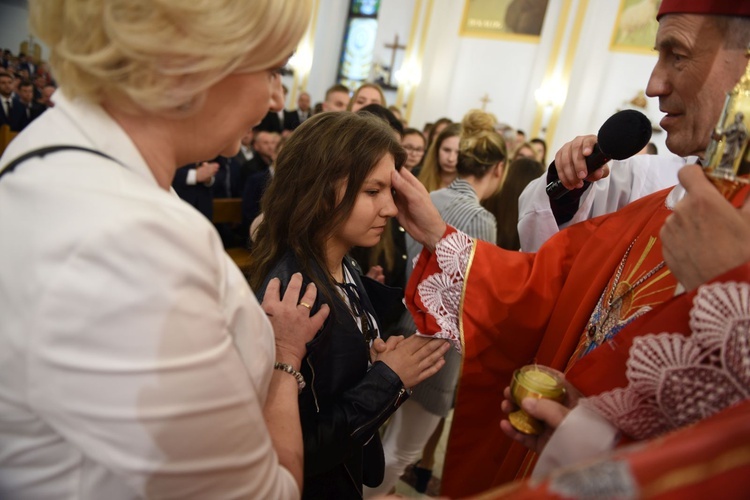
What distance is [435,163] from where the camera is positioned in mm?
3871

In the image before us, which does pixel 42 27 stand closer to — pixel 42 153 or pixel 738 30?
pixel 42 153

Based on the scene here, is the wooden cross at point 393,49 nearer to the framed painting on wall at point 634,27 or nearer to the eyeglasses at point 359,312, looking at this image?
the framed painting on wall at point 634,27

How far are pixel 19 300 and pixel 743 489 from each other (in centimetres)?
87

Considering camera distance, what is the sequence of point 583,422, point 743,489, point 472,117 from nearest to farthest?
point 743,489, point 583,422, point 472,117

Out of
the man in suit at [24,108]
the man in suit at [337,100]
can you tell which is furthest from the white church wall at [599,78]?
the man in suit at [24,108]

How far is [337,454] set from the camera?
1.47 meters

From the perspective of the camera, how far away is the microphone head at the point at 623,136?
59.1 inches

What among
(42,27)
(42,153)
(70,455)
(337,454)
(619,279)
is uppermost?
(42,27)

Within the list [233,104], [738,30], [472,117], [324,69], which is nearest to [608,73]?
[324,69]

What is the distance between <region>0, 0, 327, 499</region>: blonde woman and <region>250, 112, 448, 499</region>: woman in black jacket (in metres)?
0.60

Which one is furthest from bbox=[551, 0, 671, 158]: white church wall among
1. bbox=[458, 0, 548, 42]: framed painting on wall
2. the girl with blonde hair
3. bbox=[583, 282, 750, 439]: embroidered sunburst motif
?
bbox=[583, 282, 750, 439]: embroidered sunburst motif

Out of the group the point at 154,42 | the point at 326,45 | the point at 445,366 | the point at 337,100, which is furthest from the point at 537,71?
the point at 154,42

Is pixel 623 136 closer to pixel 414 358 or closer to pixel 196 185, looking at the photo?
pixel 414 358

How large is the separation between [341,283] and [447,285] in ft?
1.21
